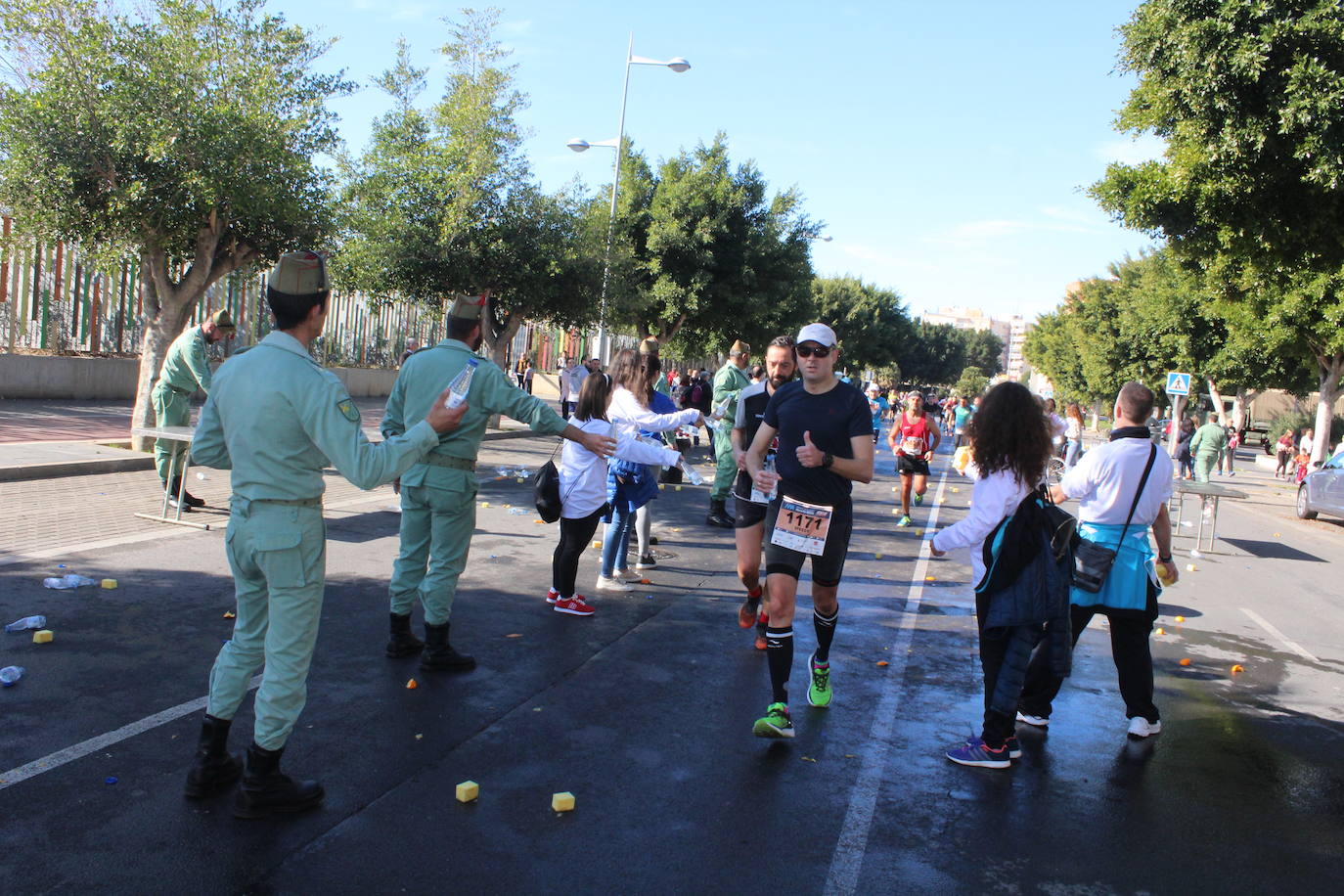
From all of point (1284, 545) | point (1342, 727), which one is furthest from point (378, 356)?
point (1342, 727)

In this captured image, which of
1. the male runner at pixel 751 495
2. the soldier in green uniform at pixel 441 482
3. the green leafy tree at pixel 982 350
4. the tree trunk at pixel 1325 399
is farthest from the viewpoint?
the green leafy tree at pixel 982 350

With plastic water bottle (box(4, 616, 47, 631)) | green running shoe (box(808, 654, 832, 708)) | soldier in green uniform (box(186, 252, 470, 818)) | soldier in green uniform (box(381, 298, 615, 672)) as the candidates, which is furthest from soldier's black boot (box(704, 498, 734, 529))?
soldier in green uniform (box(186, 252, 470, 818))

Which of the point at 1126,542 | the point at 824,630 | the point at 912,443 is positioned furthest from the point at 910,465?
the point at 824,630

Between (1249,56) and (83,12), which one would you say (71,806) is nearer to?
(83,12)

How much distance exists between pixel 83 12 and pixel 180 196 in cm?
233

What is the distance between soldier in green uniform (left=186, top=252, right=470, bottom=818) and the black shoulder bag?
11.0 feet

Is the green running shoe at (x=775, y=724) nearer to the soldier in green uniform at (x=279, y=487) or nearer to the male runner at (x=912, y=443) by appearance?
the soldier in green uniform at (x=279, y=487)

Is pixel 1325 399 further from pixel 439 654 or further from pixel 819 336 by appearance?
pixel 439 654

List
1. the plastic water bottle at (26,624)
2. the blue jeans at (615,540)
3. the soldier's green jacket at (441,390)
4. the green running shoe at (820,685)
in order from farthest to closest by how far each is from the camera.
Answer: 1. the blue jeans at (615,540)
2. the plastic water bottle at (26,624)
3. the green running shoe at (820,685)
4. the soldier's green jacket at (441,390)

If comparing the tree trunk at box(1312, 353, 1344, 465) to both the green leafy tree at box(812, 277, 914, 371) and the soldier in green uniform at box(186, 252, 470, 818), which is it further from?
the green leafy tree at box(812, 277, 914, 371)

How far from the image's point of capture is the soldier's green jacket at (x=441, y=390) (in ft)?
17.0

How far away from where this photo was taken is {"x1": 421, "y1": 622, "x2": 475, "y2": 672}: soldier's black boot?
18.1 feet

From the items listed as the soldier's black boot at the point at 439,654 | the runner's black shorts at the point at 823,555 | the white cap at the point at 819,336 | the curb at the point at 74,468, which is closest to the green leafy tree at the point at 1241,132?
the curb at the point at 74,468

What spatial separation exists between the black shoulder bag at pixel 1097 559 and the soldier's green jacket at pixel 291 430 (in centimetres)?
340
